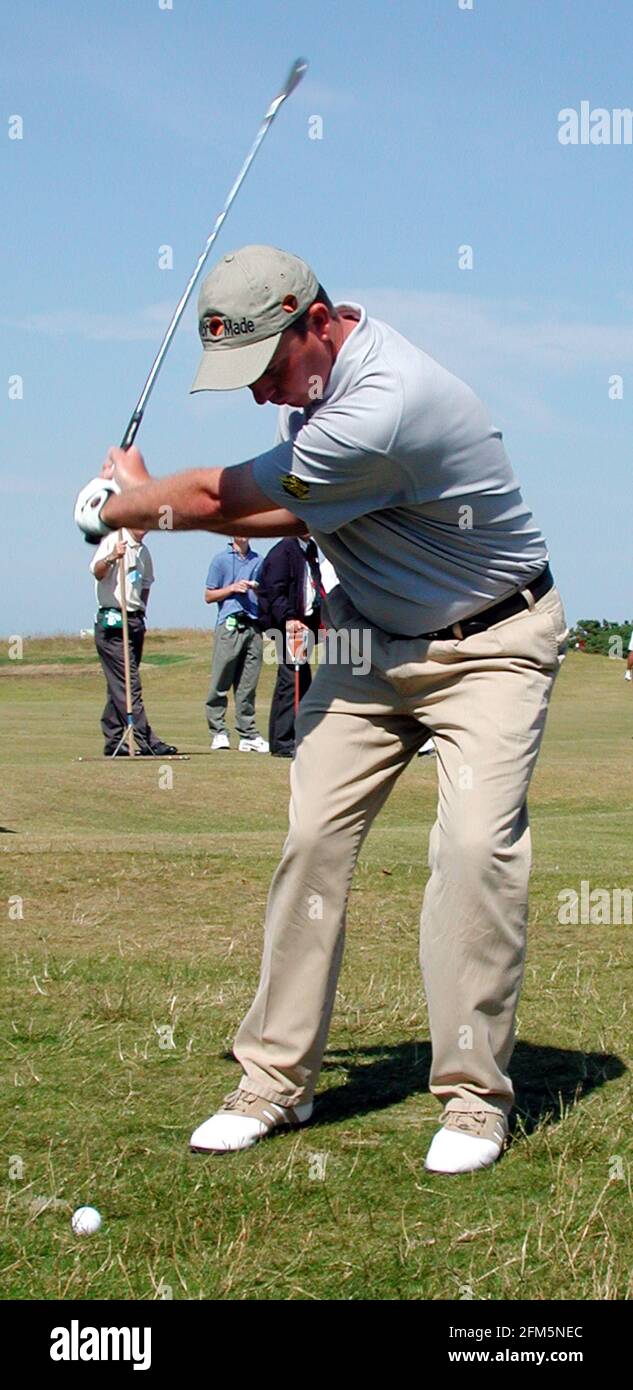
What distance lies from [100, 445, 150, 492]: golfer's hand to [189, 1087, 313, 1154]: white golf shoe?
176cm

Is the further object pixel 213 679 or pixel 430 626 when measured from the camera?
pixel 213 679

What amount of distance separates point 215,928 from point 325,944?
10.5 feet

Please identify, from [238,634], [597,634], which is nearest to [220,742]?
[238,634]

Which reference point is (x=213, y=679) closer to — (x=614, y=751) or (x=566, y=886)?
(x=614, y=751)

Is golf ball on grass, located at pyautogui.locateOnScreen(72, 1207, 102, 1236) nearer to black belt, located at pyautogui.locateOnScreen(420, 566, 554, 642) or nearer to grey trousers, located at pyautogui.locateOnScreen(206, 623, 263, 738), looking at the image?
black belt, located at pyautogui.locateOnScreen(420, 566, 554, 642)

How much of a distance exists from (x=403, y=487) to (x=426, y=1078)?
1952 mm

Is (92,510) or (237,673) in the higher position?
(92,510)

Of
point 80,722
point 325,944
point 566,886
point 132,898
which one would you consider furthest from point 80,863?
point 80,722

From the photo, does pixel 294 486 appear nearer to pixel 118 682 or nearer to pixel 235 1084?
pixel 235 1084

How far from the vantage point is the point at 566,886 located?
9.52 m

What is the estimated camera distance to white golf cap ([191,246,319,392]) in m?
4.81

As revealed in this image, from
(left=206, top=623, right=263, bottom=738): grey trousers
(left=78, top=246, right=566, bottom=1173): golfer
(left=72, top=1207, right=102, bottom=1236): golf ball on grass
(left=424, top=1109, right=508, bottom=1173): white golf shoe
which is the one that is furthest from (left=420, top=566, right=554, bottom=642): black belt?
(left=206, top=623, right=263, bottom=738): grey trousers

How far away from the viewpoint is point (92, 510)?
5.34m

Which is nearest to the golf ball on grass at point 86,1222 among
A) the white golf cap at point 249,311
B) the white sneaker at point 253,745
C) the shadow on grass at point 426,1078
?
the shadow on grass at point 426,1078
